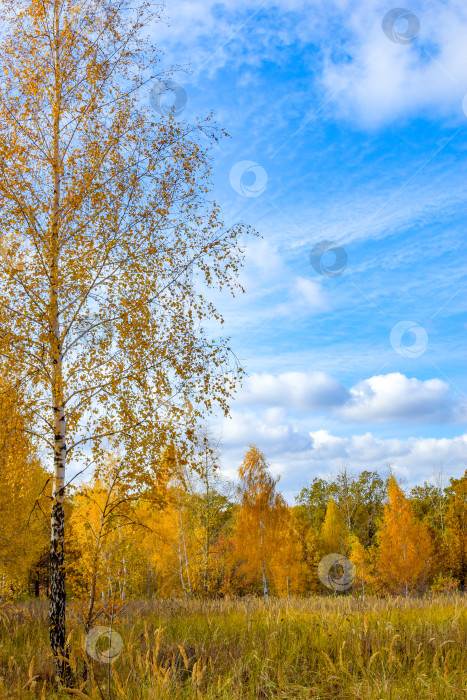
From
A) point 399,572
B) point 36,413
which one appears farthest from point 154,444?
point 399,572

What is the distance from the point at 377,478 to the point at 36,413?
4685 cm

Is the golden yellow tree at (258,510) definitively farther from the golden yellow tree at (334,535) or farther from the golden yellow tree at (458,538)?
the golden yellow tree at (334,535)

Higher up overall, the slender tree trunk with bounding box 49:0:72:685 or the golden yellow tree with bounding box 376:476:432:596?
the slender tree trunk with bounding box 49:0:72:685

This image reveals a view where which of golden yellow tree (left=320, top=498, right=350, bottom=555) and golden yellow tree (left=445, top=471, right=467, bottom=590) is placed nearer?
golden yellow tree (left=445, top=471, right=467, bottom=590)

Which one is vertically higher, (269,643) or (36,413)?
(36,413)

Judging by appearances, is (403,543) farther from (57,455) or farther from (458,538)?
(57,455)

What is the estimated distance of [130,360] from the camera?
8922 mm

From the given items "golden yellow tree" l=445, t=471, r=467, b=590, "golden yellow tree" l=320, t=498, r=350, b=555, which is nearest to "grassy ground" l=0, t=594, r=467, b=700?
"golden yellow tree" l=445, t=471, r=467, b=590

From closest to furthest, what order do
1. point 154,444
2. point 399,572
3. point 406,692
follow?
point 406,692, point 154,444, point 399,572

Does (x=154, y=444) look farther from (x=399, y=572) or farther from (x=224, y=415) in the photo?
(x=399, y=572)

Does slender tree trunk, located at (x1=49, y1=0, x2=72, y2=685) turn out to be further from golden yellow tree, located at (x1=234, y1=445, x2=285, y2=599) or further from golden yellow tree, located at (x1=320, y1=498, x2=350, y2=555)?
golden yellow tree, located at (x1=320, y1=498, x2=350, y2=555)

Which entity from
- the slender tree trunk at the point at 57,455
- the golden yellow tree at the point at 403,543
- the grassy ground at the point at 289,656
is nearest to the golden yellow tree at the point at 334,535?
the golden yellow tree at the point at 403,543

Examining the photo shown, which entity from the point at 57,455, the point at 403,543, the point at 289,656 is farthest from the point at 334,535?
the point at 289,656

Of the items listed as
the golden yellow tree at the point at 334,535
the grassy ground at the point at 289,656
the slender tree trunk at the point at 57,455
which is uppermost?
the slender tree trunk at the point at 57,455
